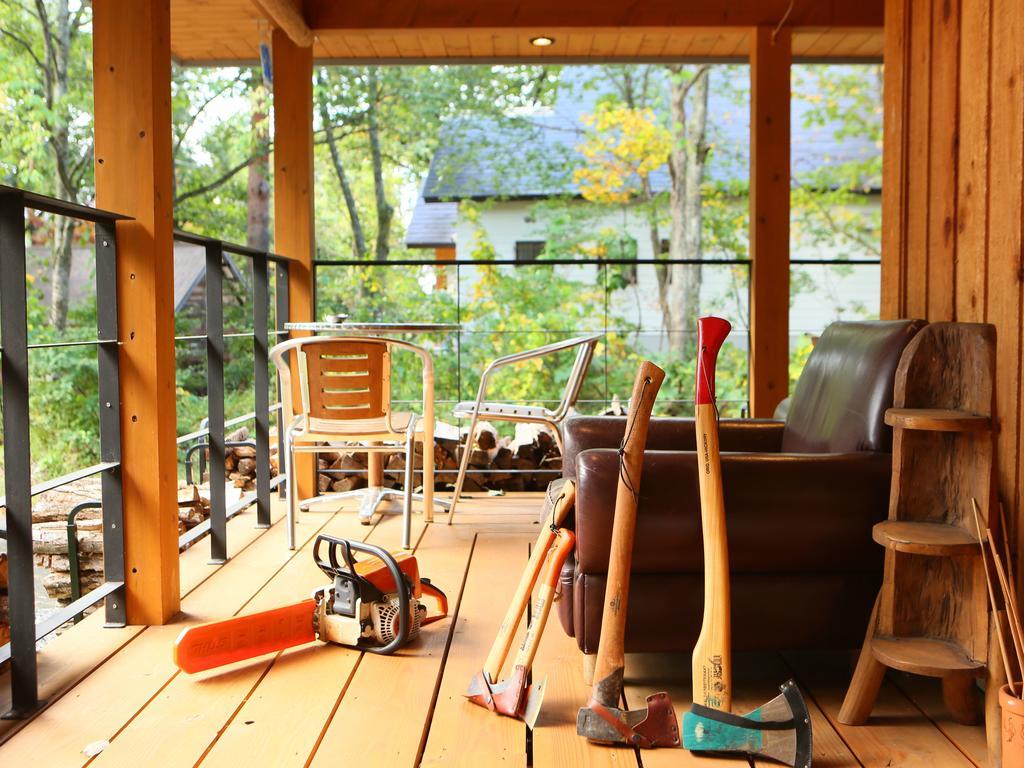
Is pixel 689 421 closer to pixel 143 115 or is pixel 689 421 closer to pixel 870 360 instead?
pixel 870 360

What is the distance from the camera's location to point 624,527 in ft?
6.86

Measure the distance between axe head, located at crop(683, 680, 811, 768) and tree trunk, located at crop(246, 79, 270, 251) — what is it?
981 centimetres

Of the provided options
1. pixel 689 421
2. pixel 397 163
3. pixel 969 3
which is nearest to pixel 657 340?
pixel 397 163

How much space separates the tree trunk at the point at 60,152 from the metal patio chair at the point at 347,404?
7.41 meters

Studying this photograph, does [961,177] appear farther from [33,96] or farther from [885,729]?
[33,96]

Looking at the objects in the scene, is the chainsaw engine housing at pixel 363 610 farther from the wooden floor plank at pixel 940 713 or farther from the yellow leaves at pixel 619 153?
the yellow leaves at pixel 619 153

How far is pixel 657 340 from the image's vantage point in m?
9.98

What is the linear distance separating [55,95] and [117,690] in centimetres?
921

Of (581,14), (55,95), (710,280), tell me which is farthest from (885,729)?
(55,95)

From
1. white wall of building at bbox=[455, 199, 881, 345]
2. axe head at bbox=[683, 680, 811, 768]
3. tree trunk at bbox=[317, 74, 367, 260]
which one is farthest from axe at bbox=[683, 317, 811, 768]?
tree trunk at bbox=[317, 74, 367, 260]

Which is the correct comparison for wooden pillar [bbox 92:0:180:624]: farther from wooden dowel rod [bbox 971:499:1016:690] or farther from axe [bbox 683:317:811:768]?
wooden dowel rod [bbox 971:499:1016:690]

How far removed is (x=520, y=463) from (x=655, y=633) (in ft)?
9.66

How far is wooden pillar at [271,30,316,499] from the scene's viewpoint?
480 cm

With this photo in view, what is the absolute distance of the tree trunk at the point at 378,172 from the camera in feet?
39.5
